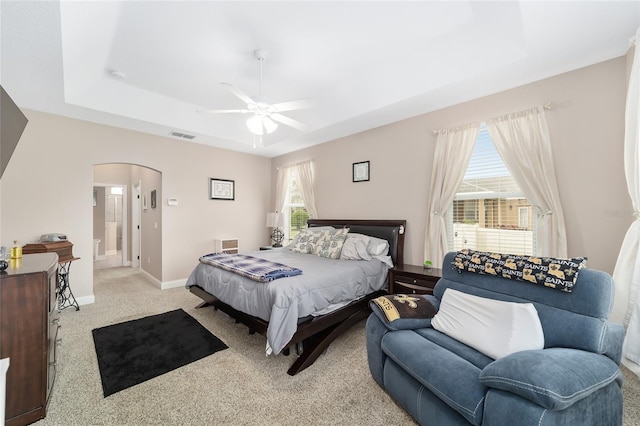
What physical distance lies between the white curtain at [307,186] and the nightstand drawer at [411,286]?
7.40ft

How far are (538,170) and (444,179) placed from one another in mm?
912

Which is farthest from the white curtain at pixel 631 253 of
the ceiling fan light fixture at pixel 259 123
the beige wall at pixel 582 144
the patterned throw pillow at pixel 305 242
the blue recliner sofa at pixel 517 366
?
the patterned throw pillow at pixel 305 242

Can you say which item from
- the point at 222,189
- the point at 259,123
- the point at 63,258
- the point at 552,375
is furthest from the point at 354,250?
the point at 63,258

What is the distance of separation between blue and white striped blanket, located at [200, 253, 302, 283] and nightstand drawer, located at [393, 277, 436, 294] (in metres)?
1.30

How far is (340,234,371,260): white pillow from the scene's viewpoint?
3434mm

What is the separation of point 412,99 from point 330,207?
90.7 inches

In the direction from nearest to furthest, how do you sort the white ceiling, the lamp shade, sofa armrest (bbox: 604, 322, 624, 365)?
sofa armrest (bbox: 604, 322, 624, 365) < the white ceiling < the lamp shade

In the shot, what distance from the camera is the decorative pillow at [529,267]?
5.25ft

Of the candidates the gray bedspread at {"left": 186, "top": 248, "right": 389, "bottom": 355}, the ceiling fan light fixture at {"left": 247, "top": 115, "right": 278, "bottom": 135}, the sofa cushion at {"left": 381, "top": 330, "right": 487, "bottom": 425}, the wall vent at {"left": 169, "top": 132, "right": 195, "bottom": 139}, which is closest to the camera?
the sofa cushion at {"left": 381, "top": 330, "right": 487, "bottom": 425}

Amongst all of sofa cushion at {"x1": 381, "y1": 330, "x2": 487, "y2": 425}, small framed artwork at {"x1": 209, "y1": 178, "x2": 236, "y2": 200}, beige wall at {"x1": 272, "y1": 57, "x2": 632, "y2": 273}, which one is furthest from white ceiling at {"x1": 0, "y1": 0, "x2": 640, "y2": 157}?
sofa cushion at {"x1": 381, "y1": 330, "x2": 487, "y2": 425}

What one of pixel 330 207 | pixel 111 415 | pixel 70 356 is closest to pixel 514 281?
pixel 111 415

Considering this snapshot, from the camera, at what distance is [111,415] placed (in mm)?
1728

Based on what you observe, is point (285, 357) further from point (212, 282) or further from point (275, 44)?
point (275, 44)

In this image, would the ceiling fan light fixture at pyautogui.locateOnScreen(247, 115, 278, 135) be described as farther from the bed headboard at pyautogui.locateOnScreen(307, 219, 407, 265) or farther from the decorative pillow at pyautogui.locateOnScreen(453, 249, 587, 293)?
the decorative pillow at pyautogui.locateOnScreen(453, 249, 587, 293)
